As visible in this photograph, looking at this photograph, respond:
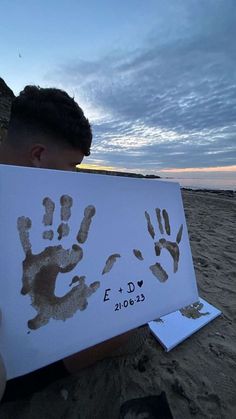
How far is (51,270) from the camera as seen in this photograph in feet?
2.93

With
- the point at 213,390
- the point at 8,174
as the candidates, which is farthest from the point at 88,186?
the point at 213,390

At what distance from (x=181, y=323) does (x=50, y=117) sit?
1.52 meters

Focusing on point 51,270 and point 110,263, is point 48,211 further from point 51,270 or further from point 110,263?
point 110,263

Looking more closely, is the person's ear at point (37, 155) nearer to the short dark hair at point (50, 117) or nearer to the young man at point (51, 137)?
the young man at point (51, 137)

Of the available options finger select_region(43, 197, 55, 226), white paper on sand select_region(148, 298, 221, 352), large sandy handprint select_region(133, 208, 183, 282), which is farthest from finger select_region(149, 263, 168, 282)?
white paper on sand select_region(148, 298, 221, 352)

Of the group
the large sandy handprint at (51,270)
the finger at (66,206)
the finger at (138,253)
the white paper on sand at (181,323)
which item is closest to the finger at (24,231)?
the large sandy handprint at (51,270)

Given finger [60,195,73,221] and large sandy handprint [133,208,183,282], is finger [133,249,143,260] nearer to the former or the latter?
large sandy handprint [133,208,183,282]

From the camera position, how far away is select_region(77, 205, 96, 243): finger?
0.97m

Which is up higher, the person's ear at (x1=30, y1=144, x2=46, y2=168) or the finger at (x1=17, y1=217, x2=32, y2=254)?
the person's ear at (x1=30, y1=144, x2=46, y2=168)

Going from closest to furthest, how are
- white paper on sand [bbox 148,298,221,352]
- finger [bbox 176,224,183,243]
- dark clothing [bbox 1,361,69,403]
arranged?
dark clothing [bbox 1,361,69,403]
finger [bbox 176,224,183,243]
white paper on sand [bbox 148,298,221,352]

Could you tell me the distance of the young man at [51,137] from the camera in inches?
52.4

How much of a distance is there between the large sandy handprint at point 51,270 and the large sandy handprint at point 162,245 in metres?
0.27

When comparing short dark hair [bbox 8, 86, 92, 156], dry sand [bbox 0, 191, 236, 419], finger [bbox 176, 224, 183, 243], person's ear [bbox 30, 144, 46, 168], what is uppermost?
short dark hair [bbox 8, 86, 92, 156]

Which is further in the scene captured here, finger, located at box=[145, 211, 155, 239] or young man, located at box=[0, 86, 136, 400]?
young man, located at box=[0, 86, 136, 400]
